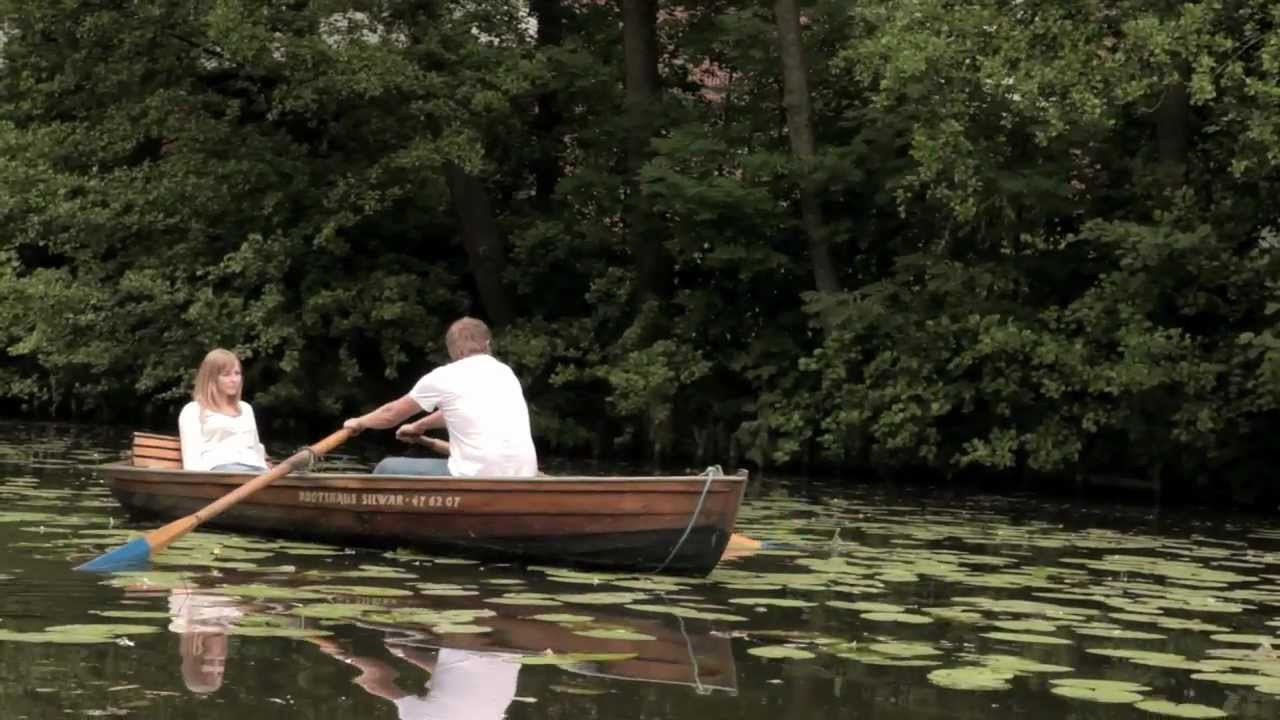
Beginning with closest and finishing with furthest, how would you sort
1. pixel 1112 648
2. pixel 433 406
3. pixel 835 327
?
1. pixel 1112 648
2. pixel 433 406
3. pixel 835 327

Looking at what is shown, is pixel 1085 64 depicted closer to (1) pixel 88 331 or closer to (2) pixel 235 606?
(2) pixel 235 606

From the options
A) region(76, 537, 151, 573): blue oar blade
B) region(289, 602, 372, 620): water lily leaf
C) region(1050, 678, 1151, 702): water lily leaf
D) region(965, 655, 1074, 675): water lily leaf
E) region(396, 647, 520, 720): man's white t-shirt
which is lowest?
region(396, 647, 520, 720): man's white t-shirt

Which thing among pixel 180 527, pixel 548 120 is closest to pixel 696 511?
pixel 180 527

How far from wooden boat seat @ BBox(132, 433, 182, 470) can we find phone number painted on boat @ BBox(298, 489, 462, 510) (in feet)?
8.06

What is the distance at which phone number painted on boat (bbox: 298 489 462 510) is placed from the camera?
437 inches

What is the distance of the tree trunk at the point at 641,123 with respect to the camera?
2491 cm

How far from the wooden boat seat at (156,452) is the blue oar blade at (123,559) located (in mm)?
3644

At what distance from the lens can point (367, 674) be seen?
6918mm

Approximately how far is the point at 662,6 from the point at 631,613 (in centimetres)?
1827

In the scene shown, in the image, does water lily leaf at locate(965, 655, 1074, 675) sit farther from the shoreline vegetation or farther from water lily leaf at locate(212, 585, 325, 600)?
the shoreline vegetation

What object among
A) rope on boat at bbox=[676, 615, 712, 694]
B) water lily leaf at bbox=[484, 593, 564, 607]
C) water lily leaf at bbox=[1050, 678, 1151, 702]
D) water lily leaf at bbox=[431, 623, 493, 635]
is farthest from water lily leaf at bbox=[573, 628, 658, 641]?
water lily leaf at bbox=[1050, 678, 1151, 702]

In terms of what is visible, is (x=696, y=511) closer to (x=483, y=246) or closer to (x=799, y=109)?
(x=799, y=109)

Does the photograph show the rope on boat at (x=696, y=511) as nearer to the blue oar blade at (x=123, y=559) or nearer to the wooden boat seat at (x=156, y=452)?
the blue oar blade at (x=123, y=559)

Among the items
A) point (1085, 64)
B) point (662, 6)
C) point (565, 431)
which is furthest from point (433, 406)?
point (662, 6)
